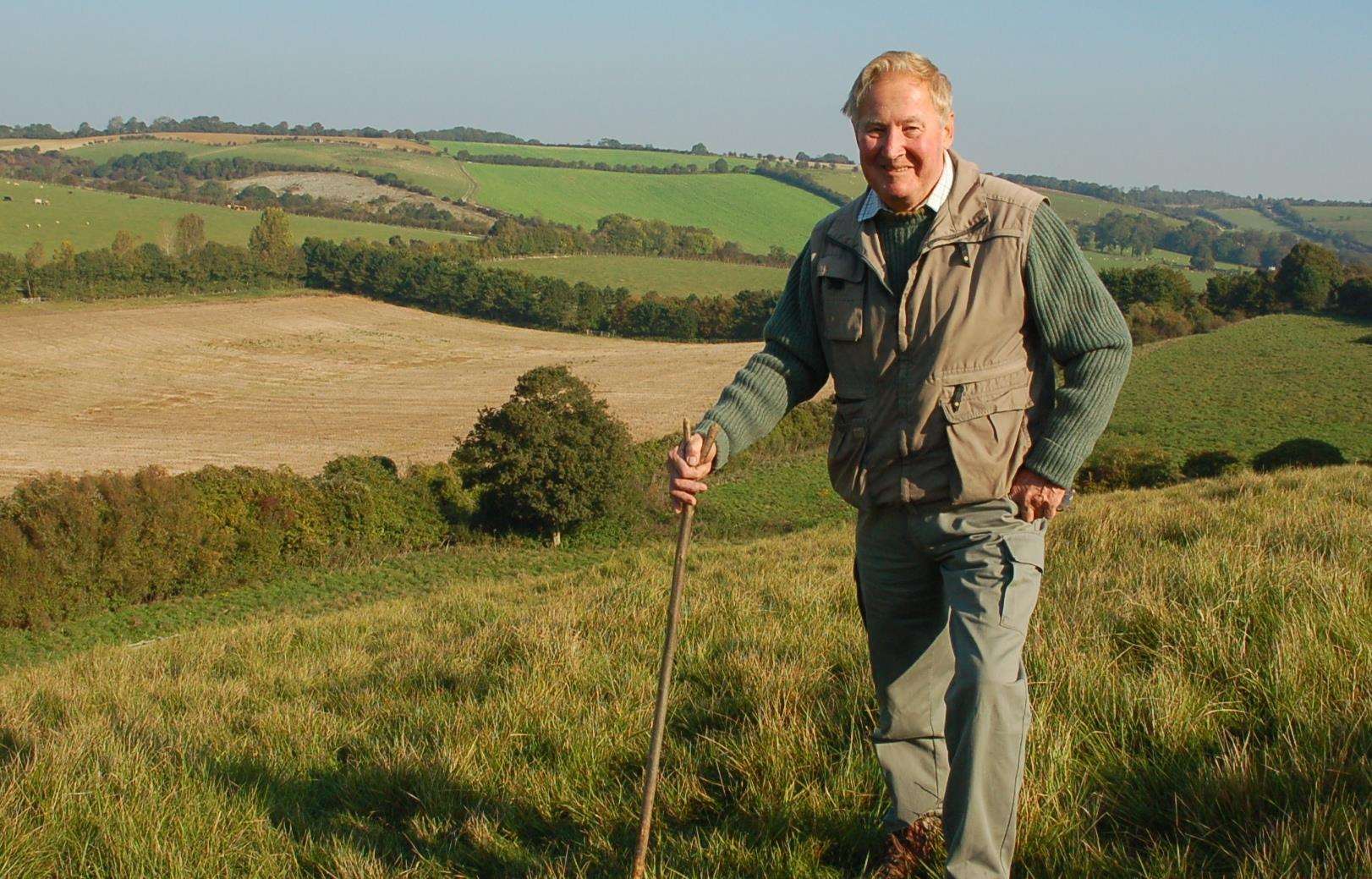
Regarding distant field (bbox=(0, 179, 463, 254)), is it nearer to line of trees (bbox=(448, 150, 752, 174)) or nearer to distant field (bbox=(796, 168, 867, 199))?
line of trees (bbox=(448, 150, 752, 174))

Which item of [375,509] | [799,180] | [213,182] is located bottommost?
[375,509]

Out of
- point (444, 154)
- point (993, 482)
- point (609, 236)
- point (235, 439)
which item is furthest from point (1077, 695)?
point (444, 154)

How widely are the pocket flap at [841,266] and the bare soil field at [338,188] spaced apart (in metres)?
111

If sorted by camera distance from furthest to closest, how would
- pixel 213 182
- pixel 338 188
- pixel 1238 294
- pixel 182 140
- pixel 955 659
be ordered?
pixel 182 140 → pixel 338 188 → pixel 213 182 → pixel 1238 294 → pixel 955 659

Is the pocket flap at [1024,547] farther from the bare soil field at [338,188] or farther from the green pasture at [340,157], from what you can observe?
the green pasture at [340,157]

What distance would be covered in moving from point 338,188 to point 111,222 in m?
33.7

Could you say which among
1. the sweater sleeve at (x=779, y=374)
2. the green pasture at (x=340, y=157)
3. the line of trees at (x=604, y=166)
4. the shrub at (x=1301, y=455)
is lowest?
the shrub at (x=1301, y=455)

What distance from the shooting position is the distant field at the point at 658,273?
85500 millimetres

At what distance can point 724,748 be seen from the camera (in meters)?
3.28

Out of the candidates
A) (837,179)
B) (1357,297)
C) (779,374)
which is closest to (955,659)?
(779,374)

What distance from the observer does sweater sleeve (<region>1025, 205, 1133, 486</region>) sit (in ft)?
8.82

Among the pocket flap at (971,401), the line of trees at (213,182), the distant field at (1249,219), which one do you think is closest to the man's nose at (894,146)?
the pocket flap at (971,401)

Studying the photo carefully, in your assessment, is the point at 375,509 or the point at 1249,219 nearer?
the point at 375,509

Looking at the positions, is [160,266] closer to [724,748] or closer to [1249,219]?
[724,748]
